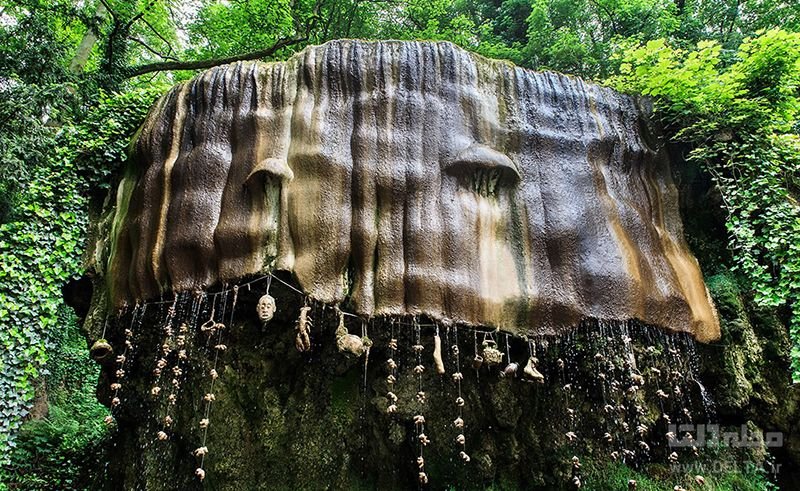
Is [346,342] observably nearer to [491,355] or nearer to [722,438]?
[491,355]

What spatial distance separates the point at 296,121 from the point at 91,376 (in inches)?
455

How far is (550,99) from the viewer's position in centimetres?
552

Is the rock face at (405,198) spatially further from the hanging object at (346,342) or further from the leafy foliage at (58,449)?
the leafy foliage at (58,449)

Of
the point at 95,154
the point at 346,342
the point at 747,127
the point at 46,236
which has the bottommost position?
the point at 346,342

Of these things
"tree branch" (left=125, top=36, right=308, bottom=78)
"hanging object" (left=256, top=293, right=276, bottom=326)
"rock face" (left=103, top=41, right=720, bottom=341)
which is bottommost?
"hanging object" (left=256, top=293, right=276, bottom=326)

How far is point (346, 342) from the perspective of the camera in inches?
165

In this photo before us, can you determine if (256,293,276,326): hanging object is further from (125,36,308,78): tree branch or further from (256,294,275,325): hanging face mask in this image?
(125,36,308,78): tree branch

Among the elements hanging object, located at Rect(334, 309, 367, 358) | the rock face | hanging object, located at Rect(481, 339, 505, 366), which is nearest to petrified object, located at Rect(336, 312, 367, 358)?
hanging object, located at Rect(334, 309, 367, 358)

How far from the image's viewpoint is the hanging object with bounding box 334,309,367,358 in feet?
13.7

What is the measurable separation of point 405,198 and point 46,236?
13.6 feet

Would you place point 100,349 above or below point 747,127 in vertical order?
below

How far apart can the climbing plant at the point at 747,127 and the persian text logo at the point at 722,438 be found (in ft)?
4.91

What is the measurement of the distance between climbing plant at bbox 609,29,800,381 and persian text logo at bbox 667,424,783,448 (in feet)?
4.91

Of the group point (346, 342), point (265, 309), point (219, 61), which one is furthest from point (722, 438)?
point (219, 61)
